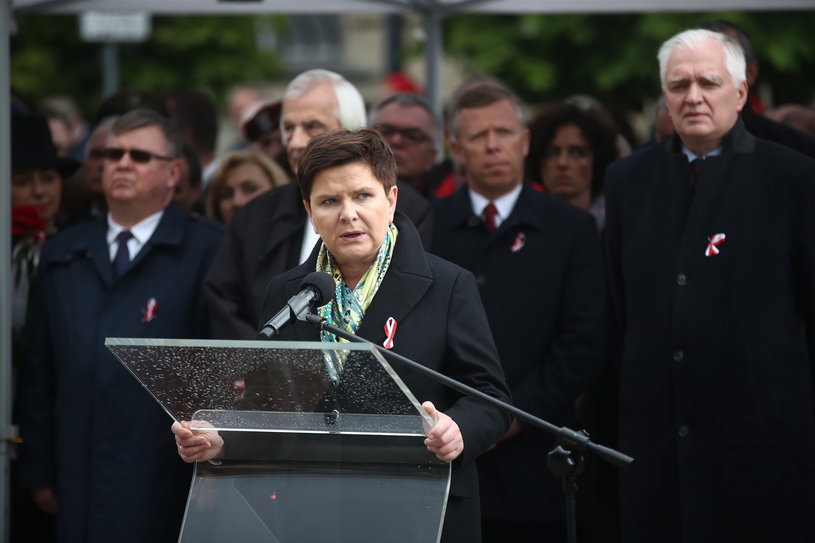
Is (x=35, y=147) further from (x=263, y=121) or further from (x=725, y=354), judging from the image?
(x=725, y=354)

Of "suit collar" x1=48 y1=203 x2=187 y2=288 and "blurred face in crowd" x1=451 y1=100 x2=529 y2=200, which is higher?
"blurred face in crowd" x1=451 y1=100 x2=529 y2=200

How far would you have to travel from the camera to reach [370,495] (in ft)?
8.16

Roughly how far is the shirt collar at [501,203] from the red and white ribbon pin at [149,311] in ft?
5.01

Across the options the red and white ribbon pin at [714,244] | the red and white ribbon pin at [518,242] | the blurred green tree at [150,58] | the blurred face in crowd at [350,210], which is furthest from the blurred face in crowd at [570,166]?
the blurred green tree at [150,58]

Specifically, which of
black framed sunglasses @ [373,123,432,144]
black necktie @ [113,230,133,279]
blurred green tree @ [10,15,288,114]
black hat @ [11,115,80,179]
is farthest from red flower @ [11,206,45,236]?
blurred green tree @ [10,15,288,114]

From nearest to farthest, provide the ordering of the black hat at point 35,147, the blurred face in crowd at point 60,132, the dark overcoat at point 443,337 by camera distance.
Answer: the dark overcoat at point 443,337
the black hat at point 35,147
the blurred face in crowd at point 60,132

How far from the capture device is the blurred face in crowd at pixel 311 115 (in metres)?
4.65

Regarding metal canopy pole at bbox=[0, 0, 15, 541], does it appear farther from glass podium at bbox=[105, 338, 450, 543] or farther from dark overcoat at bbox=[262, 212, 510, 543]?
glass podium at bbox=[105, 338, 450, 543]

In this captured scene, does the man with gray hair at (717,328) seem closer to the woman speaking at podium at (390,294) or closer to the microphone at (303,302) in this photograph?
the woman speaking at podium at (390,294)

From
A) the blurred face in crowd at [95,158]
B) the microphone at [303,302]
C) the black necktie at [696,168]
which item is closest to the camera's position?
the microphone at [303,302]

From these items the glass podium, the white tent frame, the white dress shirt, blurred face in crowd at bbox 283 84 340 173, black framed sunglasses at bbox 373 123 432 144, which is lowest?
the glass podium

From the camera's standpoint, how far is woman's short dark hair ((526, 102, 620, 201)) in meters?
5.64

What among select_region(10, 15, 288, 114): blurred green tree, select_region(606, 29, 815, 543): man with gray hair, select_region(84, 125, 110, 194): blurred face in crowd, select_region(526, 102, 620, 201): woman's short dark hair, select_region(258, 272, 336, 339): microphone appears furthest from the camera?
select_region(10, 15, 288, 114): blurred green tree

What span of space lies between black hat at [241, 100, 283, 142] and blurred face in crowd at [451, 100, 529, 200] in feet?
6.84
